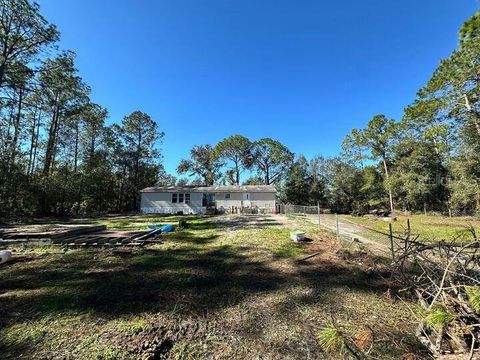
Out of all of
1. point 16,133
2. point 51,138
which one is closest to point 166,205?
point 16,133

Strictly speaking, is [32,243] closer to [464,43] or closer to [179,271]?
[179,271]

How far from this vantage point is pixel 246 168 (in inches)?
1521

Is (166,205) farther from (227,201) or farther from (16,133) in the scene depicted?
(16,133)

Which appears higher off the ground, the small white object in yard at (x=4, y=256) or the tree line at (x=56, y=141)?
the tree line at (x=56, y=141)

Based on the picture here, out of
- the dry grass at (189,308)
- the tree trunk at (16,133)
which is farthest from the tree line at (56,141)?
the dry grass at (189,308)

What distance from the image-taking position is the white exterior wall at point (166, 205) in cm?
2554

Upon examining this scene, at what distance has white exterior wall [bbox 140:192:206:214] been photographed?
83.8 feet

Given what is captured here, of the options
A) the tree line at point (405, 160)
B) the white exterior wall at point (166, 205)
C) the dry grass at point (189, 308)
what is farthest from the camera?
the white exterior wall at point (166, 205)

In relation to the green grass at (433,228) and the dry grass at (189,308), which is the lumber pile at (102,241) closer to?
the dry grass at (189,308)

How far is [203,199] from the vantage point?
1017 inches

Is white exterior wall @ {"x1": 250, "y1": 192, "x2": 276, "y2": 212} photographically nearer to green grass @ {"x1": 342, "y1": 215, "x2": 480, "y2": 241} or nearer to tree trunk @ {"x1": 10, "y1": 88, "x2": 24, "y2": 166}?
green grass @ {"x1": 342, "y1": 215, "x2": 480, "y2": 241}

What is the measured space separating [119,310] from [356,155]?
34.8 m

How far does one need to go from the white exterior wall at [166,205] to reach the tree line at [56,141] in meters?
6.40

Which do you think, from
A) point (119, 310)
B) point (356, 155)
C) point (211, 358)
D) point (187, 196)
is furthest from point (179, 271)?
point (356, 155)
